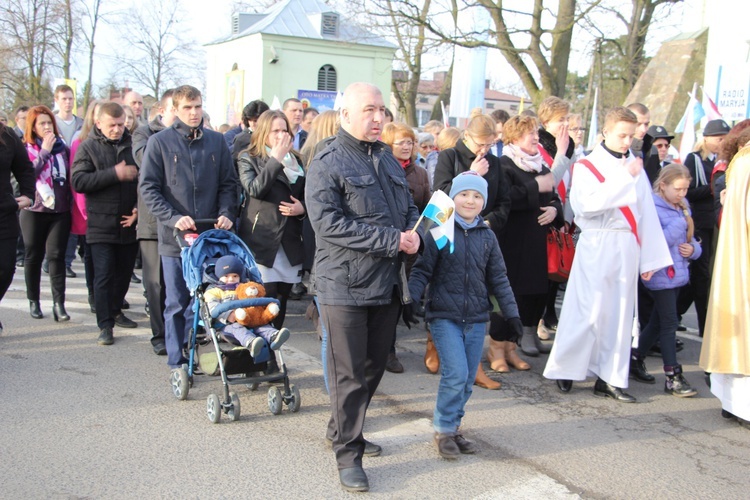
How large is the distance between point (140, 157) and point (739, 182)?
4.80 metres

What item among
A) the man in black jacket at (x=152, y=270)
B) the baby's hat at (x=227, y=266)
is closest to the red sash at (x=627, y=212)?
the baby's hat at (x=227, y=266)

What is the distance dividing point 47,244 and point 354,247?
481 centimetres

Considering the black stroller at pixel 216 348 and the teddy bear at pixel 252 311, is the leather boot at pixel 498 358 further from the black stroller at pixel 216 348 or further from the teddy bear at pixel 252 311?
the teddy bear at pixel 252 311

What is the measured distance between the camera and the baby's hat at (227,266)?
5.60 meters

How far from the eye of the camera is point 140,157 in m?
6.79

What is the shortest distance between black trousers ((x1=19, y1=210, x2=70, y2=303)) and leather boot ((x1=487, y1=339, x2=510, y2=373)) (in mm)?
4230

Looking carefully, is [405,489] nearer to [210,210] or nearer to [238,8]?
[210,210]

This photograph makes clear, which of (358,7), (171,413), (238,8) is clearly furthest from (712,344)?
(238,8)

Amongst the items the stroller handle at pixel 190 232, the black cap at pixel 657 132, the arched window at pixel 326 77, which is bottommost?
the stroller handle at pixel 190 232

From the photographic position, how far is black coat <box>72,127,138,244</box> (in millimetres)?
6934

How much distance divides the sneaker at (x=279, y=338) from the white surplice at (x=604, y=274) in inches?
84.9

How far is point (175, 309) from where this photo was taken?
604 centimetres

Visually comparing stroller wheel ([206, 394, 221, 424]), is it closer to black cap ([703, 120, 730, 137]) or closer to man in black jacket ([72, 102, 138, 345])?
man in black jacket ([72, 102, 138, 345])

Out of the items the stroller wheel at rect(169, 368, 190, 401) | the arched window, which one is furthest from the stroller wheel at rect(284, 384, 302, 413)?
the arched window
